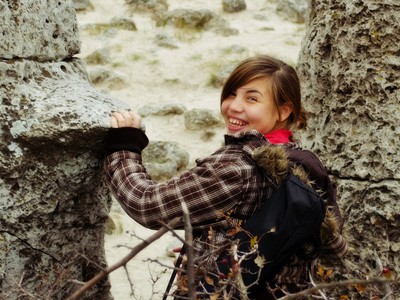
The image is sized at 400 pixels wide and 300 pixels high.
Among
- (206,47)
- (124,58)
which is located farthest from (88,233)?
(206,47)

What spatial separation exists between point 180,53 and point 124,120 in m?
6.51

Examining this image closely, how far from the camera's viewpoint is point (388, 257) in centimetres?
304

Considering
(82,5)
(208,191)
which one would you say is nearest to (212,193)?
(208,191)

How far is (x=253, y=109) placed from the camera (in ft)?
7.74

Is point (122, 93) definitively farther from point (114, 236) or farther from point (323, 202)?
point (323, 202)

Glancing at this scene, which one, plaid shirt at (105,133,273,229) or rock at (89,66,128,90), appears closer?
plaid shirt at (105,133,273,229)

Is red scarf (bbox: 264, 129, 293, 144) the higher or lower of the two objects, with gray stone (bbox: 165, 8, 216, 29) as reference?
higher

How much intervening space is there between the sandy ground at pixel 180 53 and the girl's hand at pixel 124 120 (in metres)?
4.01

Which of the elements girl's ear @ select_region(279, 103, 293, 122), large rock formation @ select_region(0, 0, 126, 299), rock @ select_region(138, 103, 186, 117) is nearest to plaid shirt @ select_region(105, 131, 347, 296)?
girl's ear @ select_region(279, 103, 293, 122)

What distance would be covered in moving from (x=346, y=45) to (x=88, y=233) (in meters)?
1.53

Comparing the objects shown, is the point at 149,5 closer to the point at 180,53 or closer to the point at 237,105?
the point at 180,53

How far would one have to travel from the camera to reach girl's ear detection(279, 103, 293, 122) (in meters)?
2.43

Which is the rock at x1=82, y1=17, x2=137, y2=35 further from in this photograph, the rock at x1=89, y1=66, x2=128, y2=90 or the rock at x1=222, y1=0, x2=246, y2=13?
the rock at x1=222, y1=0, x2=246, y2=13

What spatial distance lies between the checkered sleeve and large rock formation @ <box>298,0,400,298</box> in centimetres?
109
